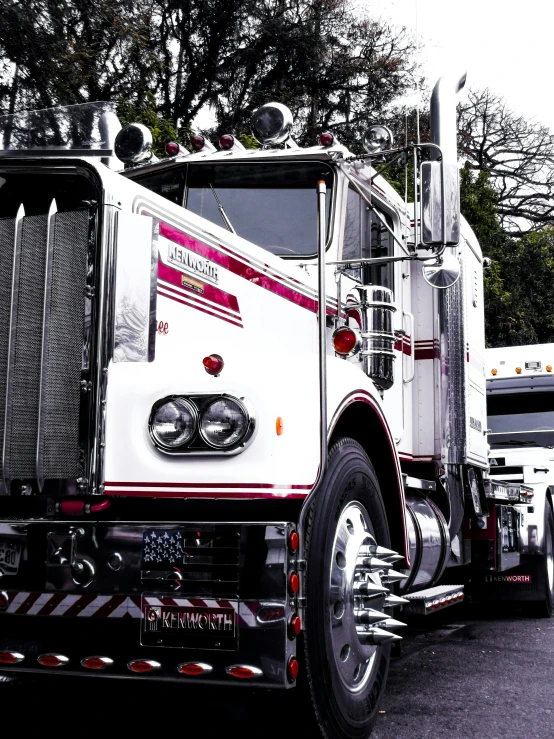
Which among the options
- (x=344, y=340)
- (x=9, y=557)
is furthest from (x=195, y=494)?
(x=344, y=340)

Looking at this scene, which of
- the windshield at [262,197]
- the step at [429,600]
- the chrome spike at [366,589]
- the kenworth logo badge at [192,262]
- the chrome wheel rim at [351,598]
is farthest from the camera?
the windshield at [262,197]

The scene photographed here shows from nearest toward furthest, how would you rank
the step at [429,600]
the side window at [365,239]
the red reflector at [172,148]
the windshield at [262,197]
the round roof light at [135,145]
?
the step at [429,600] → the windshield at [262,197] → the side window at [365,239] → the red reflector at [172,148] → the round roof light at [135,145]

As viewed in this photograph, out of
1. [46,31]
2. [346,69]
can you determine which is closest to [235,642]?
[46,31]

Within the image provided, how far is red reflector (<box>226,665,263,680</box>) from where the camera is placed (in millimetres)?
3199

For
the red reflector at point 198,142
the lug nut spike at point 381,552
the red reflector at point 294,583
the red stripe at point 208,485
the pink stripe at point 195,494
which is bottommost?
the red reflector at point 294,583

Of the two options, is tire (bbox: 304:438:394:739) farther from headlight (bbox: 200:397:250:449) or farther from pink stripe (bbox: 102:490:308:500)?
headlight (bbox: 200:397:250:449)

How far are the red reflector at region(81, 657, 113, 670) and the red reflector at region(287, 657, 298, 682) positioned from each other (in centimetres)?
60

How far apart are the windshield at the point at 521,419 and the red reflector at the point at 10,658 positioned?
8277 millimetres

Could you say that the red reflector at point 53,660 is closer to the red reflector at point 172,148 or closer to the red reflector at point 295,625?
the red reflector at point 295,625

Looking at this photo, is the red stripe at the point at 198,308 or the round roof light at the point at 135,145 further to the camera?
the round roof light at the point at 135,145

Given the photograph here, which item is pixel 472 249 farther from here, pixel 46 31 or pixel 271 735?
pixel 46 31

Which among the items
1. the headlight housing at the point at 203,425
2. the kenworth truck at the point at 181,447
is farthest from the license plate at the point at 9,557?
the headlight housing at the point at 203,425

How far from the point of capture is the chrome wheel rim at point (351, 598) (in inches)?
147

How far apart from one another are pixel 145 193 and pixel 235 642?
1.95m
